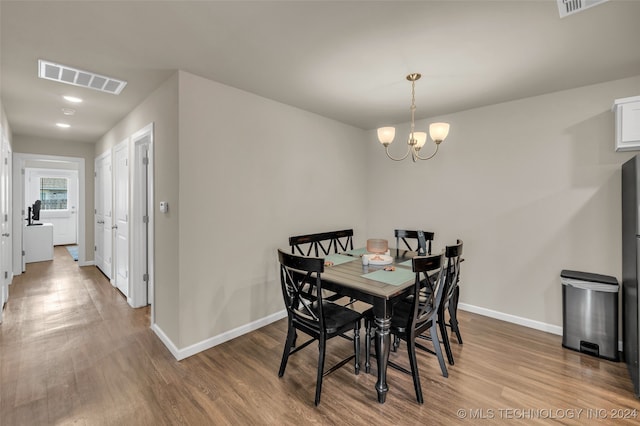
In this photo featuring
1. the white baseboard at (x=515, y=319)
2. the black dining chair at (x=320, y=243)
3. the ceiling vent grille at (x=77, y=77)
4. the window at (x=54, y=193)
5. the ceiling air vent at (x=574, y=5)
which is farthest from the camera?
the window at (x=54, y=193)

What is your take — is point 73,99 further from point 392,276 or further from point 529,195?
point 529,195

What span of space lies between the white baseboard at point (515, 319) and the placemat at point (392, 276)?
5.83ft

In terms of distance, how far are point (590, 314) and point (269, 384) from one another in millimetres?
2920

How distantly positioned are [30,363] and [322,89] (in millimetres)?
3631

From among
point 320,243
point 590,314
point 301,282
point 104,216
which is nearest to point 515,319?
point 590,314

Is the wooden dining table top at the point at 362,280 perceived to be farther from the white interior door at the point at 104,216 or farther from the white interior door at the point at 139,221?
the white interior door at the point at 104,216

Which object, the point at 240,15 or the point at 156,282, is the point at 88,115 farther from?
the point at 240,15

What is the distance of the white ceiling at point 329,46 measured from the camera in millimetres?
1717

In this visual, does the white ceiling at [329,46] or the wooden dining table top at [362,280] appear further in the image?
the wooden dining table top at [362,280]

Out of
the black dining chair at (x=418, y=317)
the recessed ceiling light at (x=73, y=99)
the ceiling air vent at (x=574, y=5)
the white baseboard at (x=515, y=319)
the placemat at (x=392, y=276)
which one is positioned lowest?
the white baseboard at (x=515, y=319)

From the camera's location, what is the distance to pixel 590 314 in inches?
102

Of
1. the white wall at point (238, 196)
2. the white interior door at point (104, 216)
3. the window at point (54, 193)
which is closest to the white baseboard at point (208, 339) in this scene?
the white wall at point (238, 196)

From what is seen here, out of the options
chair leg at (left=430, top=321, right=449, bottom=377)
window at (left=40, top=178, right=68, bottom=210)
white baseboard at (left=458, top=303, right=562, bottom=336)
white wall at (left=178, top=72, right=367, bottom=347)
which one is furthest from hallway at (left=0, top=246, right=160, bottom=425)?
window at (left=40, top=178, right=68, bottom=210)

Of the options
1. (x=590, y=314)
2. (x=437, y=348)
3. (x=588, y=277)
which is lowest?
(x=437, y=348)
